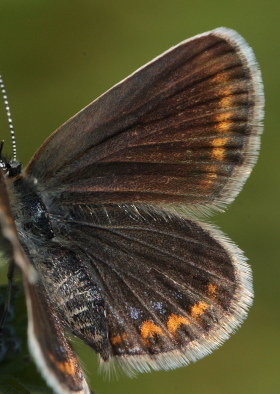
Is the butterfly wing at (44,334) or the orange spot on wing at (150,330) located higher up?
the butterfly wing at (44,334)

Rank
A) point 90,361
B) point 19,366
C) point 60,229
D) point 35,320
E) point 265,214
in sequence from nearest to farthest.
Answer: point 35,320 < point 19,366 < point 60,229 < point 90,361 < point 265,214

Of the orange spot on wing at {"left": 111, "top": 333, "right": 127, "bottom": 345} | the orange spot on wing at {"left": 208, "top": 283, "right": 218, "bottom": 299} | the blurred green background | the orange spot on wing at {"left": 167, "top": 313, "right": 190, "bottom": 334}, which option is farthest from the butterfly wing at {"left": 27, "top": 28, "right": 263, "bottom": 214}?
the blurred green background

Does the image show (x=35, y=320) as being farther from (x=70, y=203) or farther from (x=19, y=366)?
(x=70, y=203)

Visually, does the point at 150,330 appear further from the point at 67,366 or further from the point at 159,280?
the point at 67,366

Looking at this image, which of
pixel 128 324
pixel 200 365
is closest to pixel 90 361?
pixel 200 365

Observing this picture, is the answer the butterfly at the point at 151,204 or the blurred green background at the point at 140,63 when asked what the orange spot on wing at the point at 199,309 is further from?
the blurred green background at the point at 140,63

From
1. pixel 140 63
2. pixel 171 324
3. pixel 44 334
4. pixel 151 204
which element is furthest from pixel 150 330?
pixel 140 63

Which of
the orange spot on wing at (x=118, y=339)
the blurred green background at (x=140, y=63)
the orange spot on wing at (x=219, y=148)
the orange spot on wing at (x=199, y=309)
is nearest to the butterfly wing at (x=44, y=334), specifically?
the orange spot on wing at (x=118, y=339)

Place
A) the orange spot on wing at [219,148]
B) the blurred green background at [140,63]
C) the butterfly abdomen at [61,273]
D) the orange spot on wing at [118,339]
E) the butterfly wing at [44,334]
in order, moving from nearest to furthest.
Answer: the butterfly wing at [44,334] < the butterfly abdomen at [61,273] < the orange spot on wing at [118,339] < the orange spot on wing at [219,148] < the blurred green background at [140,63]
